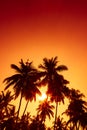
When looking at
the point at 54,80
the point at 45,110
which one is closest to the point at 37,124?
the point at 45,110

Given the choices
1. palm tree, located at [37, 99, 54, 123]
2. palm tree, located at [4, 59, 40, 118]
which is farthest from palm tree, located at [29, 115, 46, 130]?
palm tree, located at [4, 59, 40, 118]

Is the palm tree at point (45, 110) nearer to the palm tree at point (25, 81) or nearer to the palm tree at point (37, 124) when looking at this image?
the palm tree at point (37, 124)

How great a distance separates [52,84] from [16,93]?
673 centimetres

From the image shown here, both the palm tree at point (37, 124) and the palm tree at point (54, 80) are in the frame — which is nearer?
the palm tree at point (54, 80)

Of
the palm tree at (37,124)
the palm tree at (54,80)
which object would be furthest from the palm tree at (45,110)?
the palm tree at (54,80)

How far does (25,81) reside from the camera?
170 ft

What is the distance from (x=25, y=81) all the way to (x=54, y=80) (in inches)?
214

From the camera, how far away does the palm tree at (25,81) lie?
5159 centimetres

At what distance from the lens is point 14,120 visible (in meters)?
58.3

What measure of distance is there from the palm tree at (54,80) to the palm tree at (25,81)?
204 cm

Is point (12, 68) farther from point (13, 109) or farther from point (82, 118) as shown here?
point (82, 118)

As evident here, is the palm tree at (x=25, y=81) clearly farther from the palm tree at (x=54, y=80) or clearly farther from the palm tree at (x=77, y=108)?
the palm tree at (x=77, y=108)

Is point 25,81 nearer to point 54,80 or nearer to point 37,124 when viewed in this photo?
point 54,80

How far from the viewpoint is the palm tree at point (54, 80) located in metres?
53.1
